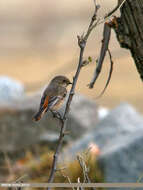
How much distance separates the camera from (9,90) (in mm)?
12102

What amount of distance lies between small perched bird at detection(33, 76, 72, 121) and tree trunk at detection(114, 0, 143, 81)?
1.44 feet

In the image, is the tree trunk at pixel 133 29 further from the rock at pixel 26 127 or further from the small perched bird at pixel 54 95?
the rock at pixel 26 127

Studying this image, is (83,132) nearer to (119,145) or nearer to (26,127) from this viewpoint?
(26,127)

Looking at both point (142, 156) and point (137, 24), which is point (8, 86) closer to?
point (142, 156)

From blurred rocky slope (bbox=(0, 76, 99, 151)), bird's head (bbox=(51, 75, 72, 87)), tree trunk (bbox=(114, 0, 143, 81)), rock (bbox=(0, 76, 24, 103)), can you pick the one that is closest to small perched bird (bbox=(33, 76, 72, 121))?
bird's head (bbox=(51, 75, 72, 87))

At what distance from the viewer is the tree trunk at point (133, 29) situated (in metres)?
2.49

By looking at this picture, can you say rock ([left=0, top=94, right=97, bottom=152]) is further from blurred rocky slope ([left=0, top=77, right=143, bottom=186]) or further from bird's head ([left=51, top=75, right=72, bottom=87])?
bird's head ([left=51, top=75, right=72, bottom=87])

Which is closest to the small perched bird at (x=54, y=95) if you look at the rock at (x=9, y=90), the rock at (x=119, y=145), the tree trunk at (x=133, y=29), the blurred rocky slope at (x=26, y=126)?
the tree trunk at (x=133, y=29)

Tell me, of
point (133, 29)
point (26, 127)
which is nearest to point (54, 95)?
point (133, 29)

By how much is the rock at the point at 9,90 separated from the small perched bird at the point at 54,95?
346 inches

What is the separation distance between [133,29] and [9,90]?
9746 millimetres

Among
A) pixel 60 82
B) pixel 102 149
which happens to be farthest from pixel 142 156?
pixel 60 82

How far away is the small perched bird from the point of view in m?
2.82

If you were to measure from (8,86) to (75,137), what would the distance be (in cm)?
193
